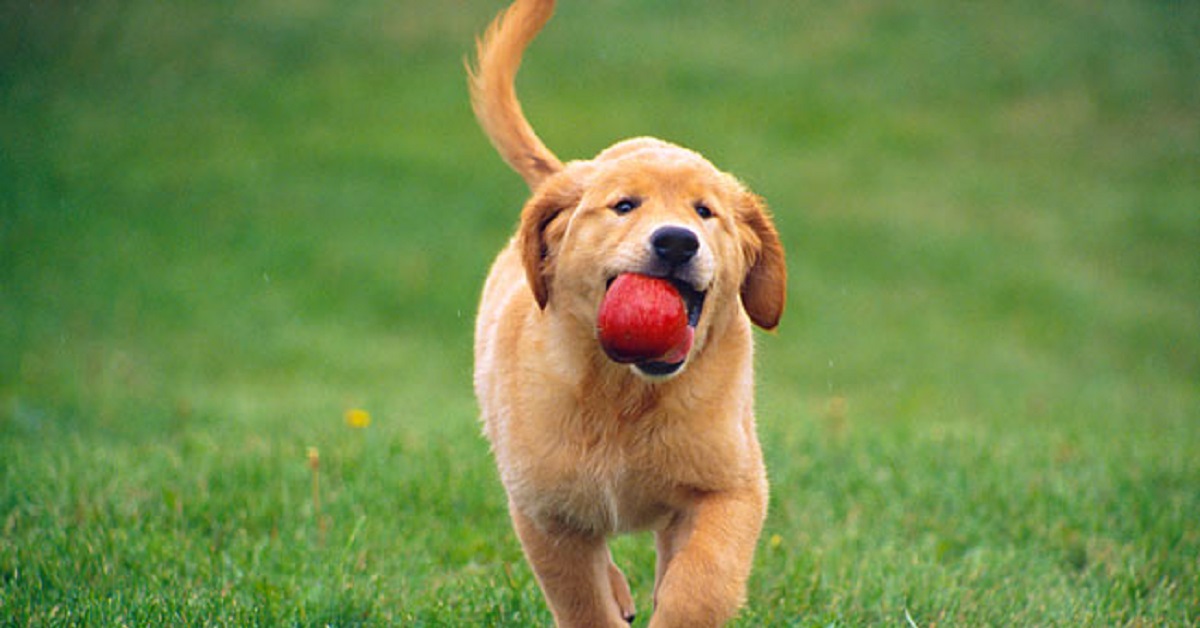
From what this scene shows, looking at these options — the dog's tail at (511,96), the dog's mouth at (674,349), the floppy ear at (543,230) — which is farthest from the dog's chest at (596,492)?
the dog's tail at (511,96)

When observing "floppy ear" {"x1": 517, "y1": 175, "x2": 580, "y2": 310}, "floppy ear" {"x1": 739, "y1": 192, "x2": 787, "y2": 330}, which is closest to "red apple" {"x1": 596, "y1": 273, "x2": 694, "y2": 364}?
"floppy ear" {"x1": 517, "y1": 175, "x2": 580, "y2": 310}

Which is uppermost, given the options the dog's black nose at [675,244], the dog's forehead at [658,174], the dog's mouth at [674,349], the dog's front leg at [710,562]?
the dog's forehead at [658,174]

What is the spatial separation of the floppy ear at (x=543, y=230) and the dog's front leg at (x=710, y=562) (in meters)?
0.73

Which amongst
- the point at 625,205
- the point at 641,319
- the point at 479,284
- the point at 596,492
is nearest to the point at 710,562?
the point at 596,492

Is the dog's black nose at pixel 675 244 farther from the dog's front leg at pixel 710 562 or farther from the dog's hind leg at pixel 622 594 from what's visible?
the dog's hind leg at pixel 622 594

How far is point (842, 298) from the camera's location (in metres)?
12.9

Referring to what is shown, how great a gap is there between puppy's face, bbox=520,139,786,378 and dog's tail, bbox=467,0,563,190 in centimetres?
74

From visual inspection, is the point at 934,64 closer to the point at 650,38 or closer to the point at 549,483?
the point at 650,38

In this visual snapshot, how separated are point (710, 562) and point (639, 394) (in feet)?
1.55

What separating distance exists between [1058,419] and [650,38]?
11.0 meters

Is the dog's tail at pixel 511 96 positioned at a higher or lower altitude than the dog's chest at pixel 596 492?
higher

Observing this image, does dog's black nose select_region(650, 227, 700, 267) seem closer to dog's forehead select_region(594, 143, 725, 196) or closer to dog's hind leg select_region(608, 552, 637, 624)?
dog's forehead select_region(594, 143, 725, 196)

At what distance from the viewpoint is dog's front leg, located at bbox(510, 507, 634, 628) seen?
143 inches

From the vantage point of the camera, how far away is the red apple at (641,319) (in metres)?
3.15
